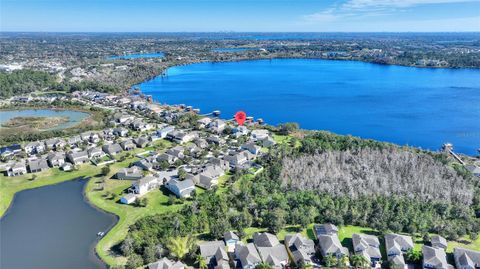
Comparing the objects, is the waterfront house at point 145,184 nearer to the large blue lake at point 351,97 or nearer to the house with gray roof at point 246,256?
the house with gray roof at point 246,256

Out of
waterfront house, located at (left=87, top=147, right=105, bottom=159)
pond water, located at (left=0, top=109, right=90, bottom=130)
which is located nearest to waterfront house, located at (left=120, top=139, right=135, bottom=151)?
waterfront house, located at (left=87, top=147, right=105, bottom=159)

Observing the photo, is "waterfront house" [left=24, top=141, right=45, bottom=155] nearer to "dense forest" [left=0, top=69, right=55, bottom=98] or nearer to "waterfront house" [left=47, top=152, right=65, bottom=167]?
"waterfront house" [left=47, top=152, right=65, bottom=167]

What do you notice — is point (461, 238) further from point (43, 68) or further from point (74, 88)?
point (43, 68)

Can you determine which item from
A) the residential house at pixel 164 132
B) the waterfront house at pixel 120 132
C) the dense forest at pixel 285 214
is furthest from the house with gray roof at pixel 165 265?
the waterfront house at pixel 120 132

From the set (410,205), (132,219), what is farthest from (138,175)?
(410,205)

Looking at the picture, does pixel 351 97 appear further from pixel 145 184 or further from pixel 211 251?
pixel 211 251
